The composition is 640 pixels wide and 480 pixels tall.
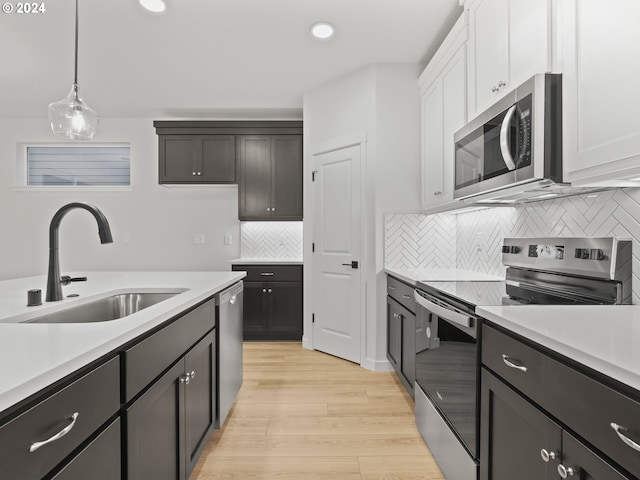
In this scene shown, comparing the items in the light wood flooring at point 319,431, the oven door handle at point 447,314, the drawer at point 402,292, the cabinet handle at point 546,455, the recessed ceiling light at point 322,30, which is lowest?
the light wood flooring at point 319,431

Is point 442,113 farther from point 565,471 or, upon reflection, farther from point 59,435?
point 59,435

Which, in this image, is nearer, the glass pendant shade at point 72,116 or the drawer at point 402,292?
the glass pendant shade at point 72,116

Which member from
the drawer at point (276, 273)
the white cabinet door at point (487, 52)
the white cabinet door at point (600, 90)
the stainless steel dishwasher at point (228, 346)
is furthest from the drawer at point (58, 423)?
the drawer at point (276, 273)

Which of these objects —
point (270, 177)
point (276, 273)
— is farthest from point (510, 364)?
point (270, 177)

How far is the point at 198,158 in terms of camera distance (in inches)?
169

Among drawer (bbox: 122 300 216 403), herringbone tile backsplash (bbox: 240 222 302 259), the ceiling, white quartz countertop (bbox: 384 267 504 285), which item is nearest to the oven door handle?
white quartz countertop (bbox: 384 267 504 285)

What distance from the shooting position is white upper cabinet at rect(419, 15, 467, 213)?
7.45ft

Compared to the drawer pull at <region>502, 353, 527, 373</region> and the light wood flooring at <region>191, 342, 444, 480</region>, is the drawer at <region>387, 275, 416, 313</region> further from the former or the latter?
the drawer pull at <region>502, 353, 527, 373</region>

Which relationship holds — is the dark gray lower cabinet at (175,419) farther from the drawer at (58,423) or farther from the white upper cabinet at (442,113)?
the white upper cabinet at (442,113)

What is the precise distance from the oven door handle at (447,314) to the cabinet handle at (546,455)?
0.50 metres

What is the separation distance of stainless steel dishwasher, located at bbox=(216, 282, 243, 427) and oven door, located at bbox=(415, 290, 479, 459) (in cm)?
116

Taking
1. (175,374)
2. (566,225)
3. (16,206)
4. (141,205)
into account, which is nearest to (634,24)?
(566,225)

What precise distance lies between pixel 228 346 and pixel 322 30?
7.95ft

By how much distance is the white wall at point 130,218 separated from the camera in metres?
4.68
